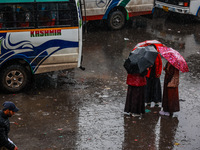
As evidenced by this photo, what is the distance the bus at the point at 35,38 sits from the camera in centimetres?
843

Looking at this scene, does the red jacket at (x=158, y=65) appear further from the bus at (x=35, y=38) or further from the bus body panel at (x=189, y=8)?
the bus body panel at (x=189, y=8)

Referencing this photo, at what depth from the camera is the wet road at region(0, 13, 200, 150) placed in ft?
22.5

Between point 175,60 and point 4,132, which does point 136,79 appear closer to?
point 175,60

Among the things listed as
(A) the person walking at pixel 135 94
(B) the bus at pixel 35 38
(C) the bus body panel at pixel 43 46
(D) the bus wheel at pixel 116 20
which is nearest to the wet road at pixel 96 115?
(A) the person walking at pixel 135 94

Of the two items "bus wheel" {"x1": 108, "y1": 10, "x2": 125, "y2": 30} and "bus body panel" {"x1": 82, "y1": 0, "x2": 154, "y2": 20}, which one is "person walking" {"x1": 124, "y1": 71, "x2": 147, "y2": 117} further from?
"bus wheel" {"x1": 108, "y1": 10, "x2": 125, "y2": 30}

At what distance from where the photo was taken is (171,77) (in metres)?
7.78

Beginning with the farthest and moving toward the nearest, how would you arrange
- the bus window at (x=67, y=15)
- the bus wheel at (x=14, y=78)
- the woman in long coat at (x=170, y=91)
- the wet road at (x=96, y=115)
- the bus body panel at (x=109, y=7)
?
the bus body panel at (x=109, y=7), the bus window at (x=67, y=15), the bus wheel at (x=14, y=78), the woman in long coat at (x=170, y=91), the wet road at (x=96, y=115)

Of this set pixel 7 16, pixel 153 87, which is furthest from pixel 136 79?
pixel 7 16

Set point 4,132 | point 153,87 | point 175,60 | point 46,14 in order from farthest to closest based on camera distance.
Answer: point 46,14, point 153,87, point 175,60, point 4,132

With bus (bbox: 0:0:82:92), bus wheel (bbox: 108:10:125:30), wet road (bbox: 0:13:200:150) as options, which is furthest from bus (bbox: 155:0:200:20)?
bus (bbox: 0:0:82:92)

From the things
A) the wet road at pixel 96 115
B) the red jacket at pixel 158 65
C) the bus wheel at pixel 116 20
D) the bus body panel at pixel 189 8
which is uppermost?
the bus body panel at pixel 189 8

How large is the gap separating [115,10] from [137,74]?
7994 mm

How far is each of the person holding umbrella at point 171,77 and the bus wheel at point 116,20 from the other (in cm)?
745

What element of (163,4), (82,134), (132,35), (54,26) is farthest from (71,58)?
(163,4)
